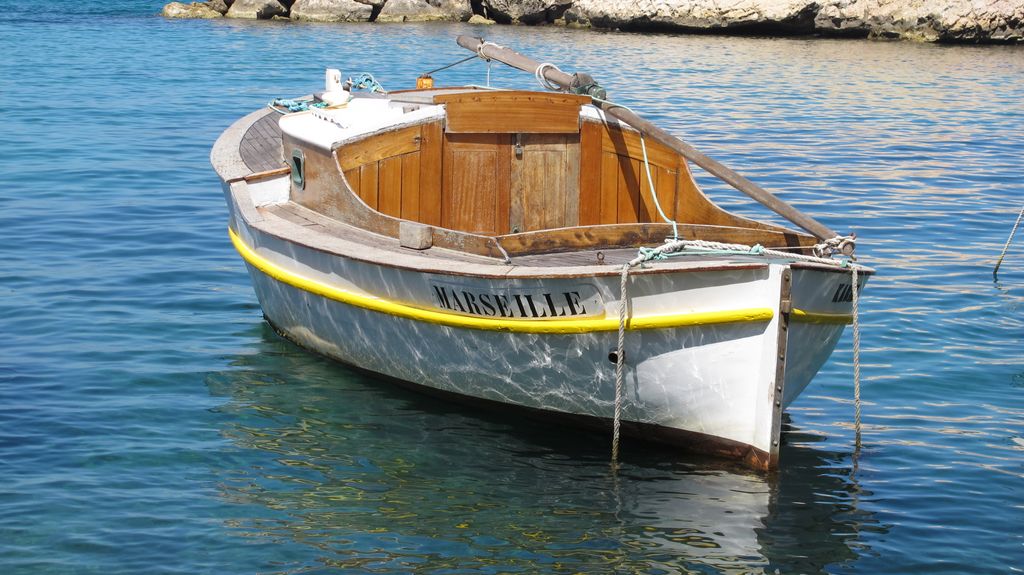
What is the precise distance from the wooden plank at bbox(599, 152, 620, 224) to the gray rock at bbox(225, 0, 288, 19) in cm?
4197

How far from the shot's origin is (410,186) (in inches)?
400

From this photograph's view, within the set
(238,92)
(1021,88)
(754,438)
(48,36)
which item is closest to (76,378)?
(754,438)

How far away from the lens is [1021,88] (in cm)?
3136

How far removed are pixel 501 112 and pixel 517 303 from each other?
2.39m

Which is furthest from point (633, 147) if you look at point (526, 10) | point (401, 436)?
point (526, 10)

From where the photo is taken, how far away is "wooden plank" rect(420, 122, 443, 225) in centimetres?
1008

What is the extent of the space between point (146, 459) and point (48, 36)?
117 ft

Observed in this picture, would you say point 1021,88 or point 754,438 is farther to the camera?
point 1021,88

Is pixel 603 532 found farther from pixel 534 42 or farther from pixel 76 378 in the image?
pixel 534 42

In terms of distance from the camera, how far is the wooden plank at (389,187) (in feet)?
33.0

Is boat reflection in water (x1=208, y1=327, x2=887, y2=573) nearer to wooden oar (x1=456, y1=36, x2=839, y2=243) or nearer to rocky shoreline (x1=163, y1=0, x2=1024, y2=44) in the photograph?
wooden oar (x1=456, y1=36, x2=839, y2=243)

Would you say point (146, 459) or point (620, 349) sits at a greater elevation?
point (620, 349)

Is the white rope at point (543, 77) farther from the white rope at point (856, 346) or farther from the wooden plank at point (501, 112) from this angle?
the white rope at point (856, 346)

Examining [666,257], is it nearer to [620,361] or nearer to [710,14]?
[620,361]
